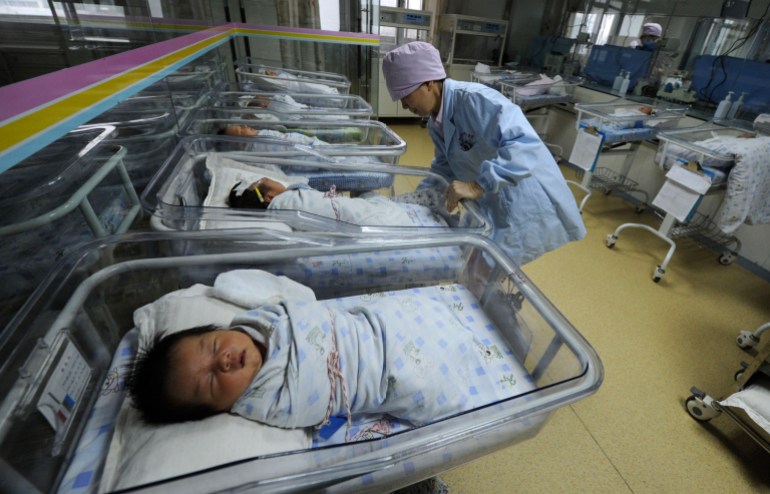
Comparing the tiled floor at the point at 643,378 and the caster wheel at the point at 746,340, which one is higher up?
the caster wheel at the point at 746,340

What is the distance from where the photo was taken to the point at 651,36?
3.05 meters

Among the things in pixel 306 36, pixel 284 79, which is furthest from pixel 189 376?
pixel 306 36

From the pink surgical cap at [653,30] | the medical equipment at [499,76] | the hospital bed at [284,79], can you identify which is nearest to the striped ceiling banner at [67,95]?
the hospital bed at [284,79]

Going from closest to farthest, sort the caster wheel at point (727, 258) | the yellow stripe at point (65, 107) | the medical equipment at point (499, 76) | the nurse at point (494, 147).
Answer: the yellow stripe at point (65, 107), the nurse at point (494, 147), the caster wheel at point (727, 258), the medical equipment at point (499, 76)

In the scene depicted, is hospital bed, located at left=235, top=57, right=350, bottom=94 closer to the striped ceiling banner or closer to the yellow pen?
the striped ceiling banner

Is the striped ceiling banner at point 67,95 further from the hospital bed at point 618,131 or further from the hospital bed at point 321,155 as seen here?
the hospital bed at point 618,131

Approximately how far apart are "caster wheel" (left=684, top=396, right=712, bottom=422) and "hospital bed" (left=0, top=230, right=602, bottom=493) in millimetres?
1092

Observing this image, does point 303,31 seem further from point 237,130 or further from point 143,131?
point 143,131

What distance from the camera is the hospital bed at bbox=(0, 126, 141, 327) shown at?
89 centimetres

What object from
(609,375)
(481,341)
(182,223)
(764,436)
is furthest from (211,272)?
(764,436)

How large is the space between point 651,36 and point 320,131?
322 cm

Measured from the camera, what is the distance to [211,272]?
994mm

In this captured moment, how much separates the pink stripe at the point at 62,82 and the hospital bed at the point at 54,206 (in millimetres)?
287

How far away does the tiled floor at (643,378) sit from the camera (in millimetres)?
1208
